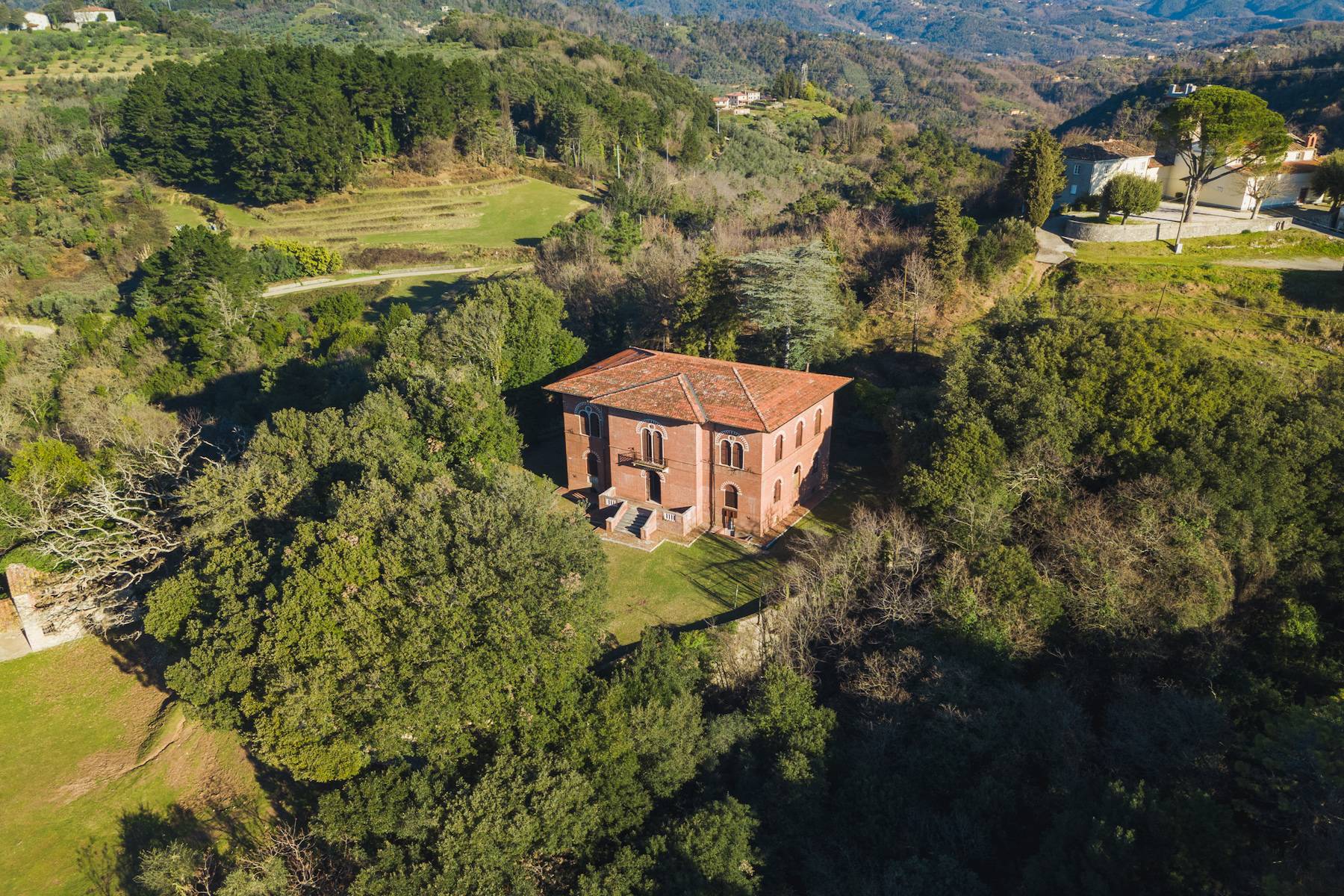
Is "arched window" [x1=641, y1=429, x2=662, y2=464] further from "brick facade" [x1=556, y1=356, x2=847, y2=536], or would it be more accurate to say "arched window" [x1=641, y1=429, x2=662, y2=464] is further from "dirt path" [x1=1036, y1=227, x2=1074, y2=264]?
"dirt path" [x1=1036, y1=227, x2=1074, y2=264]

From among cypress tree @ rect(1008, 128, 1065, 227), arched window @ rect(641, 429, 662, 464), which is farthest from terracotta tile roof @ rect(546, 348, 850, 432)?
cypress tree @ rect(1008, 128, 1065, 227)

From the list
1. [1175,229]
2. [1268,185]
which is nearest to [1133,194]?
[1175,229]

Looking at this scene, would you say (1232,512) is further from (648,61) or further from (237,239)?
(648,61)

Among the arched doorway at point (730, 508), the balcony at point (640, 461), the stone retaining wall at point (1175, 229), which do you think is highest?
the stone retaining wall at point (1175, 229)

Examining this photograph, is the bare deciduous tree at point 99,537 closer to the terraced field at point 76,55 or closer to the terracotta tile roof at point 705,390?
the terracotta tile roof at point 705,390

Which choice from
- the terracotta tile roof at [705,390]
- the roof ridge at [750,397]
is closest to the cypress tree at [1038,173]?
the terracotta tile roof at [705,390]

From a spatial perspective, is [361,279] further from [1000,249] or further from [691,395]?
[1000,249]
